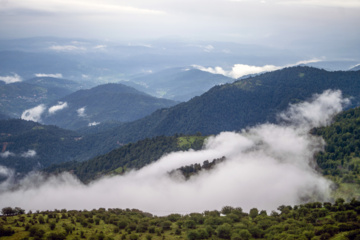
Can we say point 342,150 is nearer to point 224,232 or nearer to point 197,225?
point 197,225

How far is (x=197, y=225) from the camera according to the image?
318 feet

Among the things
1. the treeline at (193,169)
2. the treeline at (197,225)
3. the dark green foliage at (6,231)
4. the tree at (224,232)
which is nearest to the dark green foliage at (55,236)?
the treeline at (197,225)

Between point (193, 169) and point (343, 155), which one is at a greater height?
point (193, 169)

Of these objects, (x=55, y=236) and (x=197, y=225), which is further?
(x=197, y=225)

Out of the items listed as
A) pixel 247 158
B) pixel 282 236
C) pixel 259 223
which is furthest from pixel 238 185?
pixel 282 236

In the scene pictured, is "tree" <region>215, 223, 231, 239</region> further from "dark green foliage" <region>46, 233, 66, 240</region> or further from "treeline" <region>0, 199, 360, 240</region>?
"dark green foliage" <region>46, 233, 66, 240</region>

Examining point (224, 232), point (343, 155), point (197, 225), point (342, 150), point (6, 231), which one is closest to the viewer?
point (6, 231)

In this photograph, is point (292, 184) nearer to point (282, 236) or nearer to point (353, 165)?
point (353, 165)

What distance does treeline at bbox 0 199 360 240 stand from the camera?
257 ft

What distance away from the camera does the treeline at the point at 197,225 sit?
7844 centimetres

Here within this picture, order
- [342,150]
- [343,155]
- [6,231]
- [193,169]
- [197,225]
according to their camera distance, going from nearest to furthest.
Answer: [6,231] → [197,225] → [343,155] → [342,150] → [193,169]

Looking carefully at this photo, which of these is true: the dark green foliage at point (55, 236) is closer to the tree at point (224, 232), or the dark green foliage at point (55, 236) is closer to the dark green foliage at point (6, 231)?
the dark green foliage at point (6, 231)

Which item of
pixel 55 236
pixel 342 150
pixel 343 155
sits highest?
pixel 342 150

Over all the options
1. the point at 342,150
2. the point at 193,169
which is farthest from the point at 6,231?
the point at 342,150
